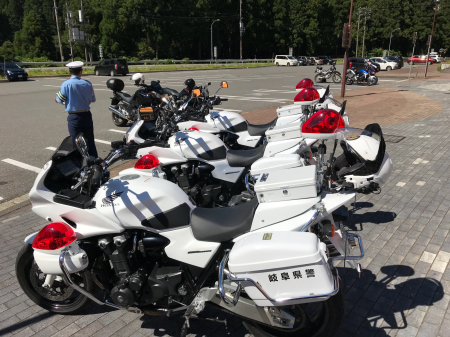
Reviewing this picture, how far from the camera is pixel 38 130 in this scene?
1057cm

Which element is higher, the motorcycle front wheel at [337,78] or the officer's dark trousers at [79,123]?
the officer's dark trousers at [79,123]

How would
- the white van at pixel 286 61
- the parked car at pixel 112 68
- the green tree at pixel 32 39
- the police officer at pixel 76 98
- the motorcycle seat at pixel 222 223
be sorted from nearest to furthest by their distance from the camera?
the motorcycle seat at pixel 222 223 → the police officer at pixel 76 98 → the parked car at pixel 112 68 → the white van at pixel 286 61 → the green tree at pixel 32 39

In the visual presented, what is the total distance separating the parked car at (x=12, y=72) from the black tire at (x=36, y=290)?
28.5 meters

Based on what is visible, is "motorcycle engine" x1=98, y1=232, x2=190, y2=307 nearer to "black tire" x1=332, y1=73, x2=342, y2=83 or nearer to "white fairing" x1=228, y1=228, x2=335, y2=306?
"white fairing" x1=228, y1=228, x2=335, y2=306

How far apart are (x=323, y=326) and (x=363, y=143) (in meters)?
1.33

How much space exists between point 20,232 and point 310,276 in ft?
13.2

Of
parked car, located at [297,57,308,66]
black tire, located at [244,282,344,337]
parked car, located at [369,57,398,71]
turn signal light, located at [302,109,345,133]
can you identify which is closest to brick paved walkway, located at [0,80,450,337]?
black tire, located at [244,282,344,337]

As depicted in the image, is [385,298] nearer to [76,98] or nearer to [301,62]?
[76,98]

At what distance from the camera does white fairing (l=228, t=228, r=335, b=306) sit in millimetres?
2105

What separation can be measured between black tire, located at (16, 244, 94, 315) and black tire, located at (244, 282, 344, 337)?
4.83 ft

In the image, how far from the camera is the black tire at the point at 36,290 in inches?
120

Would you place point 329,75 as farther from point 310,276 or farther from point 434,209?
point 310,276

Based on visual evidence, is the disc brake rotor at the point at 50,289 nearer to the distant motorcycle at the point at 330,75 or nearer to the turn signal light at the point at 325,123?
the turn signal light at the point at 325,123

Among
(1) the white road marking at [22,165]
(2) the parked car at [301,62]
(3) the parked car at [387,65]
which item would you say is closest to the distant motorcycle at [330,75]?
(3) the parked car at [387,65]
